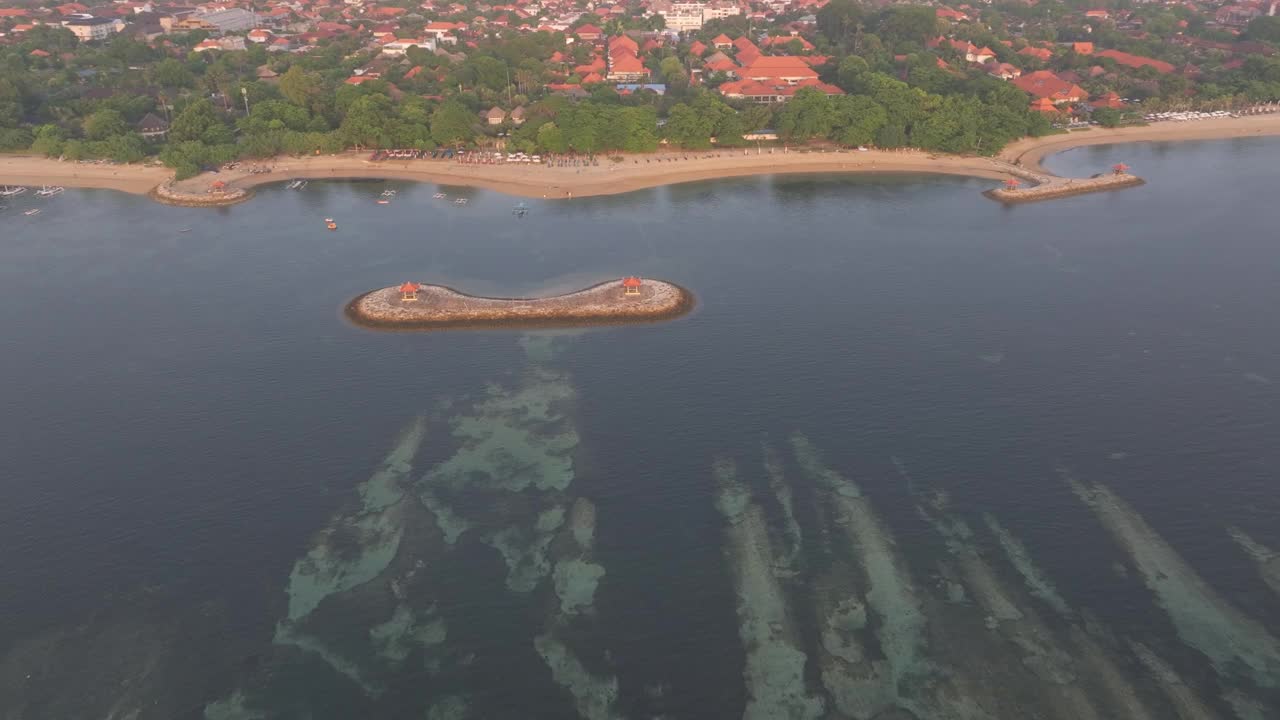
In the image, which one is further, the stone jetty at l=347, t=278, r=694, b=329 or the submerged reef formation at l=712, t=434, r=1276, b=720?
the stone jetty at l=347, t=278, r=694, b=329

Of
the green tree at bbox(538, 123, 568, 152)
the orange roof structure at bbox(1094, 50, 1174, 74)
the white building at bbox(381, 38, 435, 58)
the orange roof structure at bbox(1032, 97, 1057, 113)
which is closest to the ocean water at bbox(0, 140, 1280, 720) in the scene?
the green tree at bbox(538, 123, 568, 152)

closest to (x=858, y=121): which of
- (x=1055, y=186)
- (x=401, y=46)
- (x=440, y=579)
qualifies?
(x=1055, y=186)

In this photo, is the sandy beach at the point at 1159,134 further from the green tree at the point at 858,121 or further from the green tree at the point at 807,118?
the green tree at the point at 807,118

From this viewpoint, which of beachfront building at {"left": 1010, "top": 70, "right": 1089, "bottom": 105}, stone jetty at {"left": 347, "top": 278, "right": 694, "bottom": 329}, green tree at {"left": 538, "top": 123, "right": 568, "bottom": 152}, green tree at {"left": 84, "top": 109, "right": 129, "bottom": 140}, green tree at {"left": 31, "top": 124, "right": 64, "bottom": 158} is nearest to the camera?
stone jetty at {"left": 347, "top": 278, "right": 694, "bottom": 329}

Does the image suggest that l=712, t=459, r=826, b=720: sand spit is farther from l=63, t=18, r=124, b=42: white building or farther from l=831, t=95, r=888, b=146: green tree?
l=63, t=18, r=124, b=42: white building

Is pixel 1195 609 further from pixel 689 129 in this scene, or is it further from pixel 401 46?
pixel 401 46

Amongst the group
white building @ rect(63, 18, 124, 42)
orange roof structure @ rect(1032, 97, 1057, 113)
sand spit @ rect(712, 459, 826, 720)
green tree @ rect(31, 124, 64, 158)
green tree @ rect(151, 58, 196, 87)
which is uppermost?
white building @ rect(63, 18, 124, 42)
